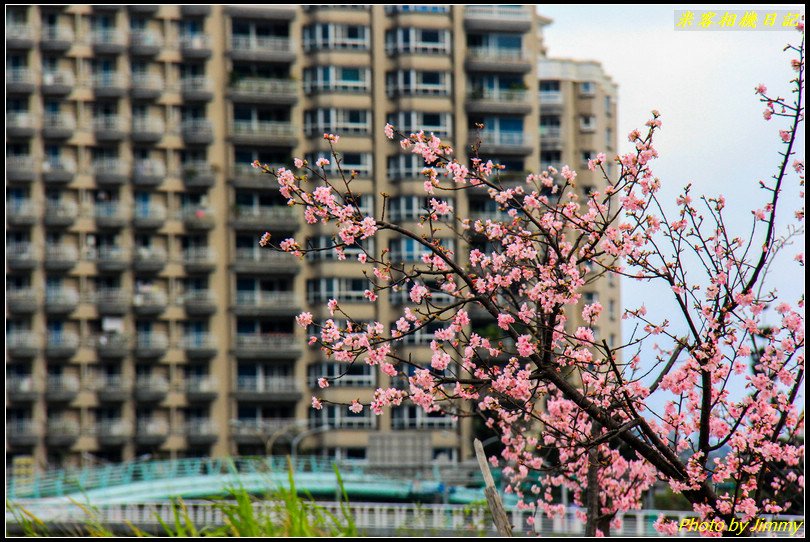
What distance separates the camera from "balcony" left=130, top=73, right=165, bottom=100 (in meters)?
Answer: 85.9

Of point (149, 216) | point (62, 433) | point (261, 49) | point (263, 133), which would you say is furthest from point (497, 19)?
point (62, 433)

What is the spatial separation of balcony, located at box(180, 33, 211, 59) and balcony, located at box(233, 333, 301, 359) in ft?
64.1

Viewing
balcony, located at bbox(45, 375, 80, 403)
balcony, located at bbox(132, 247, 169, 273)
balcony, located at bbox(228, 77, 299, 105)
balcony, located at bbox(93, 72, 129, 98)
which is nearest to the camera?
balcony, located at bbox(45, 375, 80, 403)

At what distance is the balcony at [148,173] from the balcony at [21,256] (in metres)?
8.29

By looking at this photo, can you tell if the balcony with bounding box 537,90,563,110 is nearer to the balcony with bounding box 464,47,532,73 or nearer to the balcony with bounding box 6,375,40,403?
the balcony with bounding box 464,47,532,73

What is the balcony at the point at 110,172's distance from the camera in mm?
85375

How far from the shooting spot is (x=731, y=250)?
1386 centimetres

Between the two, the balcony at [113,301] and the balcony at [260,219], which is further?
the balcony at [260,219]

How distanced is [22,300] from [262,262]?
1625cm

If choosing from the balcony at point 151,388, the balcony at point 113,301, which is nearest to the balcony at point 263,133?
the balcony at point 113,301

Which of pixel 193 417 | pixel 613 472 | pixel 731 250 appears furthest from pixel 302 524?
pixel 193 417

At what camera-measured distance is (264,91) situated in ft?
288

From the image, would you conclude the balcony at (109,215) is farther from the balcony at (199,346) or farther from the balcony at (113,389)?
the balcony at (113,389)

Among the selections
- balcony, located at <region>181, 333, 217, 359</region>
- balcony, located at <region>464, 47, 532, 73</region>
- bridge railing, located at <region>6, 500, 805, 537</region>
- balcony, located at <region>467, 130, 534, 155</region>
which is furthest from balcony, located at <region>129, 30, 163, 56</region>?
bridge railing, located at <region>6, 500, 805, 537</region>
